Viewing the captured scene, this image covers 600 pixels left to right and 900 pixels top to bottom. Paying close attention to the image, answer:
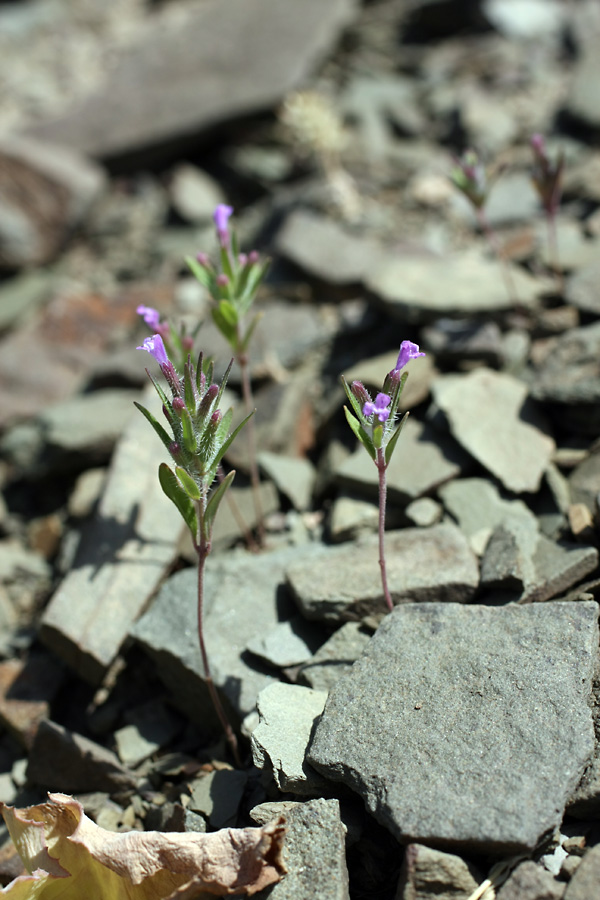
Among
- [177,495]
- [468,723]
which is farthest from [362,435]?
[468,723]

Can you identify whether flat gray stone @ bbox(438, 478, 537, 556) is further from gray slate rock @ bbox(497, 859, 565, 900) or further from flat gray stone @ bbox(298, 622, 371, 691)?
gray slate rock @ bbox(497, 859, 565, 900)

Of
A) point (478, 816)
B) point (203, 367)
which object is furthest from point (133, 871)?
point (203, 367)

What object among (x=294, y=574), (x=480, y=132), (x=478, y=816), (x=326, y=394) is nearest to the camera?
(x=478, y=816)

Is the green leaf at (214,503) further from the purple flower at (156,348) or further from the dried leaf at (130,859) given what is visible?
the dried leaf at (130,859)

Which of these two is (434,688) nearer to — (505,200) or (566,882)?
(566,882)

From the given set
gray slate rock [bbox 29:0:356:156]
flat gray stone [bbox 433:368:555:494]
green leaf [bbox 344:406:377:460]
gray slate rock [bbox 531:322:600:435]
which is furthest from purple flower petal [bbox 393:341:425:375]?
gray slate rock [bbox 29:0:356:156]
